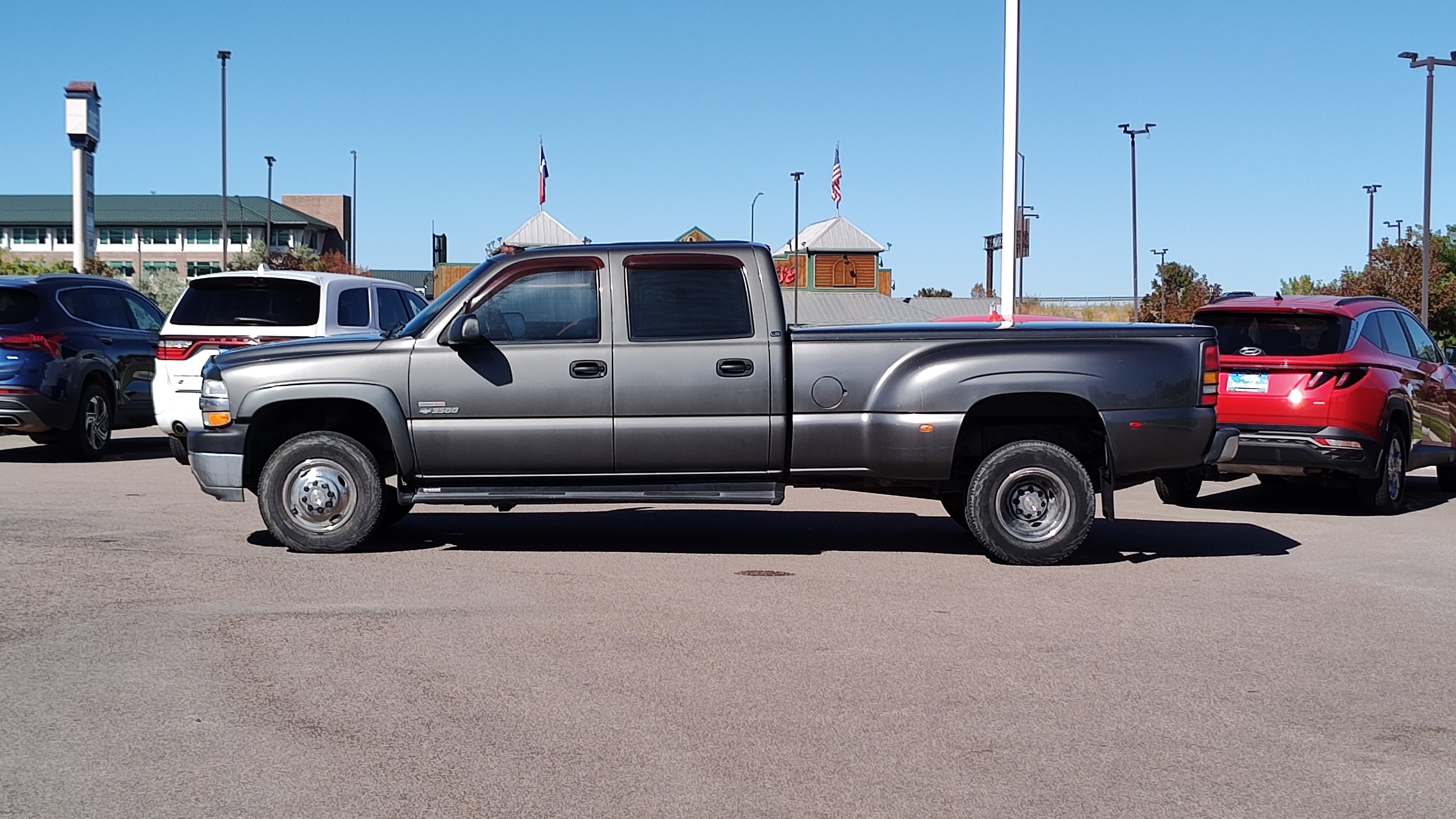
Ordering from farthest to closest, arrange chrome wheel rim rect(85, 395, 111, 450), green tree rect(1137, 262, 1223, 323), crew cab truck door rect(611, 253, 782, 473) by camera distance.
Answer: green tree rect(1137, 262, 1223, 323)
chrome wheel rim rect(85, 395, 111, 450)
crew cab truck door rect(611, 253, 782, 473)

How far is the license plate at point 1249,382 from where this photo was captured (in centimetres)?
1190

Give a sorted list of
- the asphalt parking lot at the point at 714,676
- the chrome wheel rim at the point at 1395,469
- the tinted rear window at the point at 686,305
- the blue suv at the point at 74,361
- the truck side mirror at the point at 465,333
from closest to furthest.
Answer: the asphalt parking lot at the point at 714,676 → the truck side mirror at the point at 465,333 → the tinted rear window at the point at 686,305 → the chrome wheel rim at the point at 1395,469 → the blue suv at the point at 74,361

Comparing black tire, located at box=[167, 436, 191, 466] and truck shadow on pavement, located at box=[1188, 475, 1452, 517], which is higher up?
black tire, located at box=[167, 436, 191, 466]

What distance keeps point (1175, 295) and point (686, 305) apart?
7451 cm

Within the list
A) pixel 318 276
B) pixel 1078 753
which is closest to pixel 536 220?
pixel 318 276

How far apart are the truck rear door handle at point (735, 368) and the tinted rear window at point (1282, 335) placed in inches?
194

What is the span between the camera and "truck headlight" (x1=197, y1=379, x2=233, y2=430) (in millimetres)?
9328

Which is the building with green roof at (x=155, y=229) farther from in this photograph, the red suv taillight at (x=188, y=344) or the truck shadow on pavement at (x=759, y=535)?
the truck shadow on pavement at (x=759, y=535)

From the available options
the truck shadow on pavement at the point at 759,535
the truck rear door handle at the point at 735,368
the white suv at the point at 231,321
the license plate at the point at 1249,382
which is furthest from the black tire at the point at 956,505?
the white suv at the point at 231,321

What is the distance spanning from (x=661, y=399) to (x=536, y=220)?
6916 cm

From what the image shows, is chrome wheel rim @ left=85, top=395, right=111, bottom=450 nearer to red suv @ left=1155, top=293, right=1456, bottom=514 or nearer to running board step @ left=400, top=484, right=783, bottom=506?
running board step @ left=400, top=484, right=783, bottom=506

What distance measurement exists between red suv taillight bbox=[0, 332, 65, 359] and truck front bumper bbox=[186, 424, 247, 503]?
6.60 meters

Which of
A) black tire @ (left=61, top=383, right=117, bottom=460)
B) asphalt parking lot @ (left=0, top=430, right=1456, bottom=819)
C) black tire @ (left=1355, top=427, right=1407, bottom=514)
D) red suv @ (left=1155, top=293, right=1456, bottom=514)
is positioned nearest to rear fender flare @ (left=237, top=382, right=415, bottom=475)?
asphalt parking lot @ (left=0, top=430, right=1456, bottom=819)

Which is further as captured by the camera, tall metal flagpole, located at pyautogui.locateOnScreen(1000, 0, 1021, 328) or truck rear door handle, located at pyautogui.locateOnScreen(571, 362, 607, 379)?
tall metal flagpole, located at pyautogui.locateOnScreen(1000, 0, 1021, 328)
